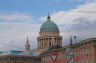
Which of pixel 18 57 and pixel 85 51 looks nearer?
pixel 85 51

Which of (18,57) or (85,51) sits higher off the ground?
(85,51)

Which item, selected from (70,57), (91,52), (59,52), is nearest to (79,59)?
(70,57)

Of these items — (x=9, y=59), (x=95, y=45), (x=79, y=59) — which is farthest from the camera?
(x=9, y=59)

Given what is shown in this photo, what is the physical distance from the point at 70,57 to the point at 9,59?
166 ft

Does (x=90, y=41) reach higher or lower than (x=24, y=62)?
higher

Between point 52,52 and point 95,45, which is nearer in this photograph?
point 95,45

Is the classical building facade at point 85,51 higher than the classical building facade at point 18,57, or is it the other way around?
the classical building facade at point 85,51

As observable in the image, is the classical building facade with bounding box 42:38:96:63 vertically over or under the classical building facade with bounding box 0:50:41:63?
over

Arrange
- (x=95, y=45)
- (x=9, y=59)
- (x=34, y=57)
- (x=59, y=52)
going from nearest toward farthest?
(x=95, y=45) < (x=59, y=52) < (x=9, y=59) < (x=34, y=57)

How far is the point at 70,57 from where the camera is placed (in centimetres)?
14088

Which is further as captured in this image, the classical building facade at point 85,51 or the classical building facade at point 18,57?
the classical building facade at point 18,57

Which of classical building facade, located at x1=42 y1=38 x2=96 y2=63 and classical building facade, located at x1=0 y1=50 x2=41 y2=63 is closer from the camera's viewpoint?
classical building facade, located at x1=42 y1=38 x2=96 y2=63

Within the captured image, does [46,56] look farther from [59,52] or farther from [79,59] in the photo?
[79,59]

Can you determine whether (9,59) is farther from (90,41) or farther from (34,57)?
(90,41)
